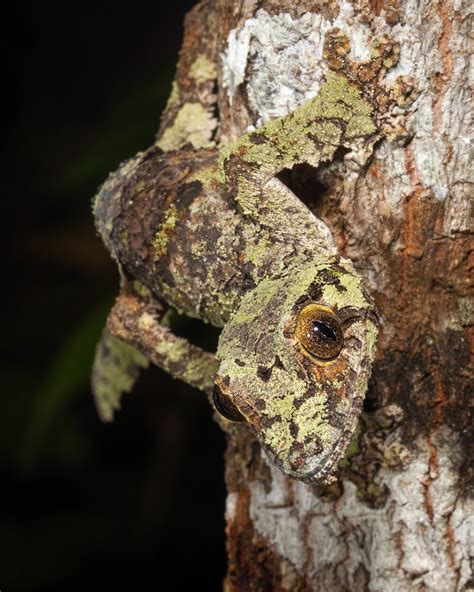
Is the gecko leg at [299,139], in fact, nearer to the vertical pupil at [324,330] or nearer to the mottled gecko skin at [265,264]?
the mottled gecko skin at [265,264]

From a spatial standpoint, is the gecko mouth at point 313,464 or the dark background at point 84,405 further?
the dark background at point 84,405

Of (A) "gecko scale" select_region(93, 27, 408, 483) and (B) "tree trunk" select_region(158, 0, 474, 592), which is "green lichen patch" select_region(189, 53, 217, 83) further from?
(B) "tree trunk" select_region(158, 0, 474, 592)

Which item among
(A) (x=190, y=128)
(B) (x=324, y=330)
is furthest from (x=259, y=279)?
(A) (x=190, y=128)

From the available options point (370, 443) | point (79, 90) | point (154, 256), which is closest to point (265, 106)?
point (154, 256)

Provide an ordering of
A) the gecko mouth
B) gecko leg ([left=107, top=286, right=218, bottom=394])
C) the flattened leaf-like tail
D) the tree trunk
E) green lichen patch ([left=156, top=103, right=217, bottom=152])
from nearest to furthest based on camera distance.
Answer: the gecko mouth
the tree trunk
gecko leg ([left=107, top=286, right=218, bottom=394])
green lichen patch ([left=156, top=103, right=217, bottom=152])
the flattened leaf-like tail

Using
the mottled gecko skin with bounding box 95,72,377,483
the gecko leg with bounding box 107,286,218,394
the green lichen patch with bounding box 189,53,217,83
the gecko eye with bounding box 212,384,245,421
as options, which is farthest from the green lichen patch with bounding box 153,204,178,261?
the green lichen patch with bounding box 189,53,217,83

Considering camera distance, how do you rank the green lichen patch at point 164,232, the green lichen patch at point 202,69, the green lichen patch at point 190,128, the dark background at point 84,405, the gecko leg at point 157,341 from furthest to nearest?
the dark background at point 84,405 < the green lichen patch at point 202,69 < the green lichen patch at point 190,128 < the gecko leg at point 157,341 < the green lichen patch at point 164,232

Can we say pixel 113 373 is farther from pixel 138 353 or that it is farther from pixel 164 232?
pixel 164 232

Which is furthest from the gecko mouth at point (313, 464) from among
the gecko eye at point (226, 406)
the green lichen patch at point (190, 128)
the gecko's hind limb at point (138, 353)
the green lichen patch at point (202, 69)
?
the green lichen patch at point (202, 69)
